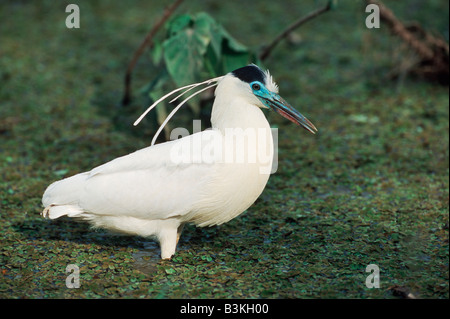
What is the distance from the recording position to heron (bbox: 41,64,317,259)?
3.65 m

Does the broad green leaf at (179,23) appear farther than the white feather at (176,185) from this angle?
Yes

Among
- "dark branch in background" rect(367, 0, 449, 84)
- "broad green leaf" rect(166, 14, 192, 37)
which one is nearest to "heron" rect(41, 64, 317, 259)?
"broad green leaf" rect(166, 14, 192, 37)

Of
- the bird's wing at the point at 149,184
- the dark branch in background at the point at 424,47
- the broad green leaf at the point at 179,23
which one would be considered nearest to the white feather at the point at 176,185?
the bird's wing at the point at 149,184

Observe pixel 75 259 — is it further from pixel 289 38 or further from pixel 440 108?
pixel 289 38

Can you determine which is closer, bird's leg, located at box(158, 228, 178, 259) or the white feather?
the white feather

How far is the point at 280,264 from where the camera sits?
12.6 feet

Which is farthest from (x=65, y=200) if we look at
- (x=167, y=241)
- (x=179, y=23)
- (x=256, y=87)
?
(x=179, y=23)

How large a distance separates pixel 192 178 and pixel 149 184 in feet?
0.90

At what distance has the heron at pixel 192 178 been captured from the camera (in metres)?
3.65

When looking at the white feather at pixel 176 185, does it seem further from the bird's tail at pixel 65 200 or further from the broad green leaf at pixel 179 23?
the broad green leaf at pixel 179 23

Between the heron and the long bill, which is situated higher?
the long bill

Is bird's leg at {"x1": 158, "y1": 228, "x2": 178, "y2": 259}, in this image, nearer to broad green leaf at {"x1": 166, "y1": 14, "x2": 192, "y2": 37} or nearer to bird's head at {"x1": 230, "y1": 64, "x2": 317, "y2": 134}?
bird's head at {"x1": 230, "y1": 64, "x2": 317, "y2": 134}
